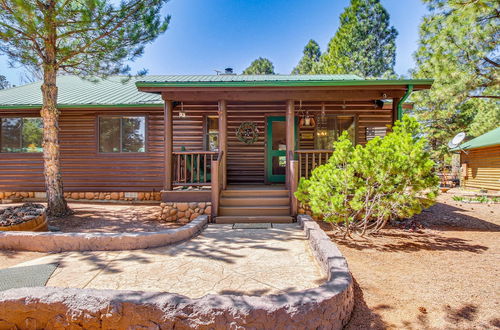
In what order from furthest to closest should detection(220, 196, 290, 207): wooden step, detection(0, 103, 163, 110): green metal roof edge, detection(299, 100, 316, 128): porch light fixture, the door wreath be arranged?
the door wreath
detection(0, 103, 163, 110): green metal roof edge
detection(299, 100, 316, 128): porch light fixture
detection(220, 196, 290, 207): wooden step

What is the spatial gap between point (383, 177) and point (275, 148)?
185 inches

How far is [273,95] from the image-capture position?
20.2 feet

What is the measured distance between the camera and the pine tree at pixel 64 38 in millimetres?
5469

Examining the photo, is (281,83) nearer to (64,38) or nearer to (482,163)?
(64,38)

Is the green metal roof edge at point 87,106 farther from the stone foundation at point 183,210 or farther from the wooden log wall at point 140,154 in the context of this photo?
the stone foundation at point 183,210

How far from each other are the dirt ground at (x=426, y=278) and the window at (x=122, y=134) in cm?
705

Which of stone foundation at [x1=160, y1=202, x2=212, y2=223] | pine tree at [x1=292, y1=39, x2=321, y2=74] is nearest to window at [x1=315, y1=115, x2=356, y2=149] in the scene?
stone foundation at [x1=160, y1=202, x2=212, y2=223]

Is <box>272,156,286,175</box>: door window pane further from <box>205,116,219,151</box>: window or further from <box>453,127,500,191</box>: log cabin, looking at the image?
<box>453,127,500,191</box>: log cabin

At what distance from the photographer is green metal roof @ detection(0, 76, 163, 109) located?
8117mm

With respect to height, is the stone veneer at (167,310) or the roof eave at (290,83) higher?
the roof eave at (290,83)

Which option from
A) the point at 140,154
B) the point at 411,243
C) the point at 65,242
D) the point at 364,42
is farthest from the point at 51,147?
the point at 364,42

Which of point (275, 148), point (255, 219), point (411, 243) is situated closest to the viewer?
point (411, 243)

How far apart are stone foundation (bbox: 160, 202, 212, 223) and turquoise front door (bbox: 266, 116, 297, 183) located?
2.76m

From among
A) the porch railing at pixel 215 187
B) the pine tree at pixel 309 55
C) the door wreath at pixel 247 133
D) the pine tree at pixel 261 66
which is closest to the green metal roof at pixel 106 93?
the door wreath at pixel 247 133
